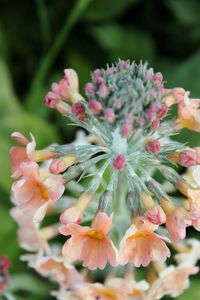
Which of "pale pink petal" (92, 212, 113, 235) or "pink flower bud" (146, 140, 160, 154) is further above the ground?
"pink flower bud" (146, 140, 160, 154)

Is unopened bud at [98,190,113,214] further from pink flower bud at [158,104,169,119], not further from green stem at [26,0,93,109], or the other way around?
green stem at [26,0,93,109]

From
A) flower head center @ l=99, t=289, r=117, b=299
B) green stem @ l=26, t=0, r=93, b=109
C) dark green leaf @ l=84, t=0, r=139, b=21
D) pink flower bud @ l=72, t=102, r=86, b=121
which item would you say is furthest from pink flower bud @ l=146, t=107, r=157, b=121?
dark green leaf @ l=84, t=0, r=139, b=21

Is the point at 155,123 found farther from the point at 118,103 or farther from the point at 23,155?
the point at 23,155

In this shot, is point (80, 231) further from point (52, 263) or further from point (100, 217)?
point (52, 263)

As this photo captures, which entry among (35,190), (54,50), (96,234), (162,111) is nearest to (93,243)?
(96,234)

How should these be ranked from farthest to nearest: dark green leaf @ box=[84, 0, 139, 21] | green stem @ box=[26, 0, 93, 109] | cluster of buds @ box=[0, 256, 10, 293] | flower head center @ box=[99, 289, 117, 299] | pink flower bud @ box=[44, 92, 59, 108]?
dark green leaf @ box=[84, 0, 139, 21] → green stem @ box=[26, 0, 93, 109] → cluster of buds @ box=[0, 256, 10, 293] → flower head center @ box=[99, 289, 117, 299] → pink flower bud @ box=[44, 92, 59, 108]

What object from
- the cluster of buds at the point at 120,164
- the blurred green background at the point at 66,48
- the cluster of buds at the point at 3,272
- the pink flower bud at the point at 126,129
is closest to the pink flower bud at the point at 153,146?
the cluster of buds at the point at 120,164

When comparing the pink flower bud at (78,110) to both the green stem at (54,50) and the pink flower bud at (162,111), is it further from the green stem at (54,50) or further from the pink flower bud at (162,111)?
the green stem at (54,50)

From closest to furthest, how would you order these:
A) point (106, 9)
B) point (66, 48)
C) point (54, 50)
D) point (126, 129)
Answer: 1. point (126, 129)
2. point (54, 50)
3. point (106, 9)
4. point (66, 48)

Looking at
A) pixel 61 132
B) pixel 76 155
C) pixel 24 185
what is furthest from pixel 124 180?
pixel 61 132
